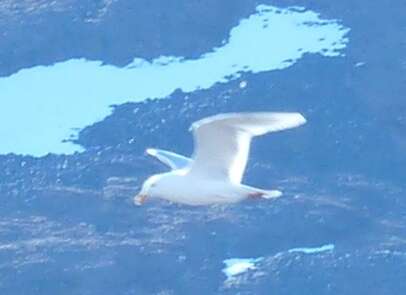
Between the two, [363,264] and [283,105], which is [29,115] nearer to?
[283,105]

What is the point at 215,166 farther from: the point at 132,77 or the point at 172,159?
the point at 132,77

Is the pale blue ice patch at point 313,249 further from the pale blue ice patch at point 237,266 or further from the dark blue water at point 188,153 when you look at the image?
the pale blue ice patch at point 237,266

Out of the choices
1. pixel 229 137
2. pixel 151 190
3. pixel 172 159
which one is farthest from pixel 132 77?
pixel 229 137

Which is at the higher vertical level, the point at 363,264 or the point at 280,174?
the point at 280,174

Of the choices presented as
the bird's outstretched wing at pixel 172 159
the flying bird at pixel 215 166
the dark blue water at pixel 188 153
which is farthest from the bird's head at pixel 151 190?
the dark blue water at pixel 188 153

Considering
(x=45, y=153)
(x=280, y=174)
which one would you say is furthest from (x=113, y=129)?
(x=280, y=174)

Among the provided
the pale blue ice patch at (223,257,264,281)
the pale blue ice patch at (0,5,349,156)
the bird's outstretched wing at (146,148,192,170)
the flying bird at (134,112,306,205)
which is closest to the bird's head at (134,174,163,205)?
the flying bird at (134,112,306,205)
